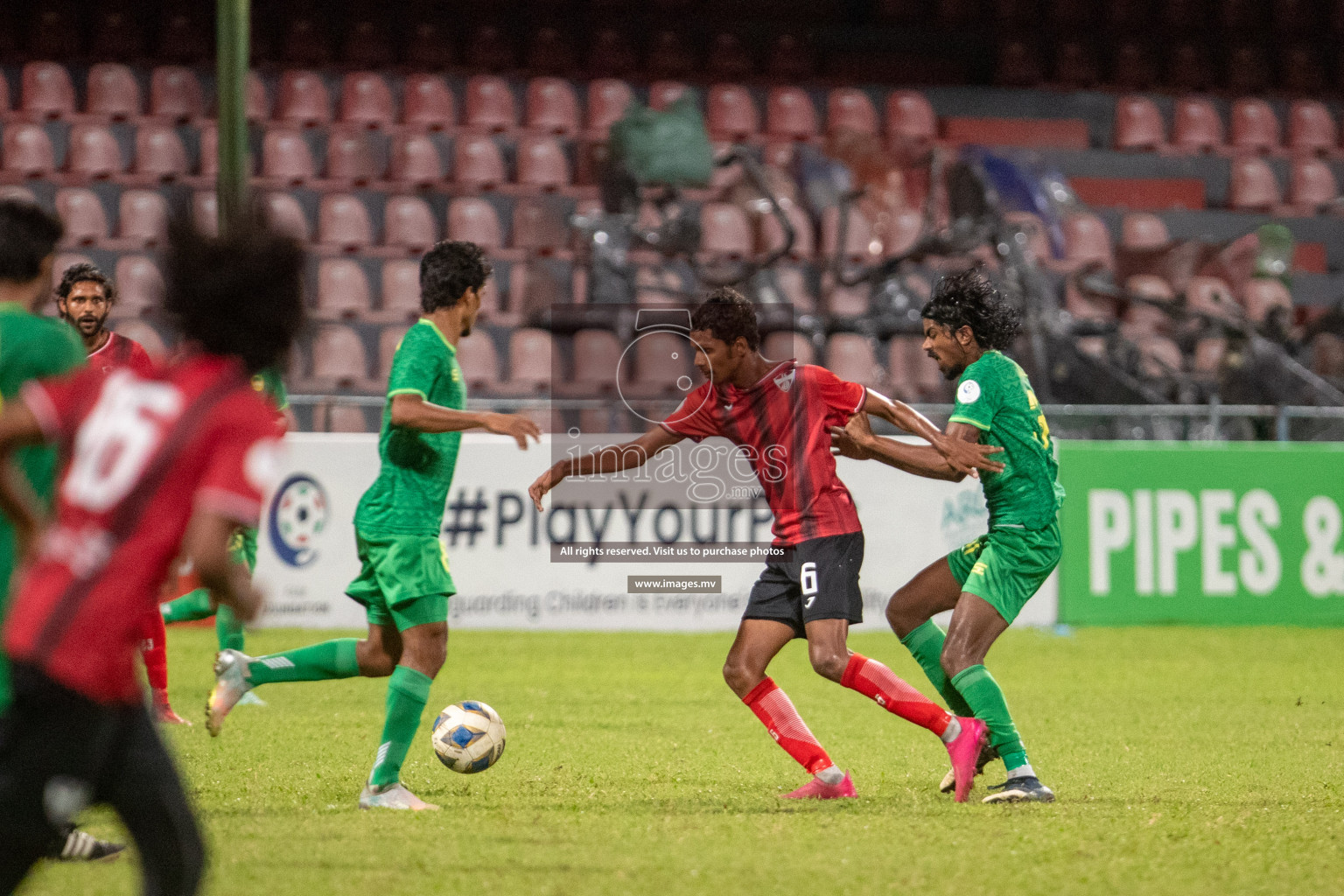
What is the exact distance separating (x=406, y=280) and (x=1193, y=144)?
1063cm

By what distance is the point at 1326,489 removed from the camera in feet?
41.4

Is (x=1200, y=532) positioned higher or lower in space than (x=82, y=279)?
lower

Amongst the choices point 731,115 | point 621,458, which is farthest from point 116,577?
point 731,115

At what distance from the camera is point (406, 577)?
5371 mm

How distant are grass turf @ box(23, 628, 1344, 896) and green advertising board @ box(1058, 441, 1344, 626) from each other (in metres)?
2.00

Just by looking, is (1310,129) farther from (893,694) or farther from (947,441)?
(893,694)

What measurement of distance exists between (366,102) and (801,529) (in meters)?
13.9

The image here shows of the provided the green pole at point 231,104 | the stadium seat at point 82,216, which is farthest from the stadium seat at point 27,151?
the green pole at point 231,104

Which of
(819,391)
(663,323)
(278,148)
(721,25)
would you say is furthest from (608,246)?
(819,391)

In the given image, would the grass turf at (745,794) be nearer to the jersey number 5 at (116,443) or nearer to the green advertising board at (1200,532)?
the jersey number 5 at (116,443)

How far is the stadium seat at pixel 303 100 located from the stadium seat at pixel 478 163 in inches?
67.4

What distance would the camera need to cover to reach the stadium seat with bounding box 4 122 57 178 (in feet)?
54.9

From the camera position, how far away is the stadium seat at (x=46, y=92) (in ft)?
57.8

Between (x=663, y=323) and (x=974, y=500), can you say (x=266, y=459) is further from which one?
(x=663, y=323)
